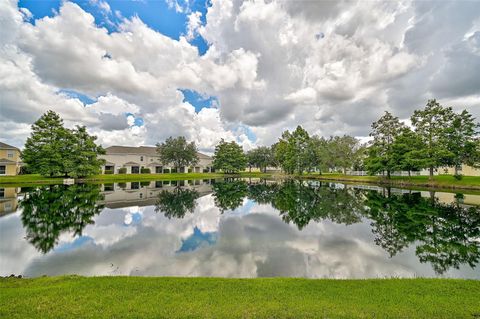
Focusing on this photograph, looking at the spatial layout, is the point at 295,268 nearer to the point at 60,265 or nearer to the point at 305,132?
the point at 60,265

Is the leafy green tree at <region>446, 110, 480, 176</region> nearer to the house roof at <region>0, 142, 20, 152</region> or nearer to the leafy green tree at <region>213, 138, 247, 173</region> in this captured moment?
the leafy green tree at <region>213, 138, 247, 173</region>

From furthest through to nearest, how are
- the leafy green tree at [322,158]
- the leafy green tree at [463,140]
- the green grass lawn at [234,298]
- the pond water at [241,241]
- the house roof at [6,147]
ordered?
the leafy green tree at [322,158]
the house roof at [6,147]
the leafy green tree at [463,140]
the pond water at [241,241]
the green grass lawn at [234,298]

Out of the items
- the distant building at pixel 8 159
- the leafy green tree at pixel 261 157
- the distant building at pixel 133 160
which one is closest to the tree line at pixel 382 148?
the distant building at pixel 8 159

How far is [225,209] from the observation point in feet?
59.7

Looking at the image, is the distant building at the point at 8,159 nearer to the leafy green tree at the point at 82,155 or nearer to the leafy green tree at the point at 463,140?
the leafy green tree at the point at 82,155

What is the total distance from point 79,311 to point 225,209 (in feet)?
46.3

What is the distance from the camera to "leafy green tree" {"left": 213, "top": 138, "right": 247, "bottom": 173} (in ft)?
233

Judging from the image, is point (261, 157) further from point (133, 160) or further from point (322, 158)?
point (133, 160)

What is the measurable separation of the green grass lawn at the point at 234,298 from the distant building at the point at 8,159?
54501mm

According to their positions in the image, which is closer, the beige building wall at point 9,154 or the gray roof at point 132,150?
the beige building wall at point 9,154

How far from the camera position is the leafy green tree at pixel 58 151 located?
123 ft

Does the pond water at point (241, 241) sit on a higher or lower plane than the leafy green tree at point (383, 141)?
lower

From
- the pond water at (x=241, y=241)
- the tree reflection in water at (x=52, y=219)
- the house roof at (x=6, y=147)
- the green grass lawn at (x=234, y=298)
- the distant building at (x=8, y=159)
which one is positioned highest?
the house roof at (x=6, y=147)

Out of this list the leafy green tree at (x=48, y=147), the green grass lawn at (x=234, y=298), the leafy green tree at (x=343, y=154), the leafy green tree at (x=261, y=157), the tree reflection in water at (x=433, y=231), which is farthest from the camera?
the leafy green tree at (x=261, y=157)
